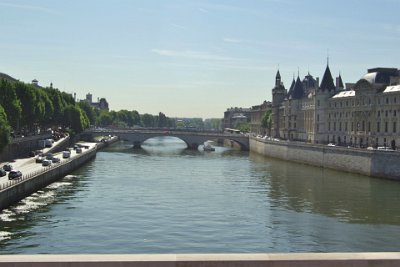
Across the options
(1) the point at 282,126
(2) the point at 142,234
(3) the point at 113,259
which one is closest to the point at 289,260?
(3) the point at 113,259

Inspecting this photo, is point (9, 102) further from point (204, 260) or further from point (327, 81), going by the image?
point (204, 260)

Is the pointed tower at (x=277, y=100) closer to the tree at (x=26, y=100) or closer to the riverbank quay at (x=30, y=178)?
the tree at (x=26, y=100)

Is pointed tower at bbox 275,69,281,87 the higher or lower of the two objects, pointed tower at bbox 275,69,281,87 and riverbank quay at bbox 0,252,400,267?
the higher

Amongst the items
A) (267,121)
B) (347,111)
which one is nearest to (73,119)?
(347,111)

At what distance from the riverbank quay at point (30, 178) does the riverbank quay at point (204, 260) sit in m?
29.0

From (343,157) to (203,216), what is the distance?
45151mm

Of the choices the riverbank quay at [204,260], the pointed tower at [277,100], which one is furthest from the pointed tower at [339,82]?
the riverbank quay at [204,260]

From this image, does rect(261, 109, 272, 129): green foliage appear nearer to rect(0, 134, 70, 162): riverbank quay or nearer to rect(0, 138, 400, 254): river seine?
rect(0, 134, 70, 162): riverbank quay

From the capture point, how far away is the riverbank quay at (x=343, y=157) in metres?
70.9

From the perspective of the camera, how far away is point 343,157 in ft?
269

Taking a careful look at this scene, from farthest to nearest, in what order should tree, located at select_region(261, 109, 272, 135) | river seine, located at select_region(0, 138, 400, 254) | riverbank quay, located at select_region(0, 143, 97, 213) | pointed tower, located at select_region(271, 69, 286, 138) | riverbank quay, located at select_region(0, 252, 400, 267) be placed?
1. tree, located at select_region(261, 109, 272, 135)
2. pointed tower, located at select_region(271, 69, 286, 138)
3. riverbank quay, located at select_region(0, 143, 97, 213)
4. river seine, located at select_region(0, 138, 400, 254)
5. riverbank quay, located at select_region(0, 252, 400, 267)

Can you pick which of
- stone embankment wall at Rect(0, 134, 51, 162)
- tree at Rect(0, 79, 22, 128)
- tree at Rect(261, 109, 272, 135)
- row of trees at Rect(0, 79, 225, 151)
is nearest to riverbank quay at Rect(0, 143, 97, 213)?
stone embankment wall at Rect(0, 134, 51, 162)

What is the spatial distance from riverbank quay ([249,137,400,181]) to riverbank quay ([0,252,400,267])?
57.0 metres

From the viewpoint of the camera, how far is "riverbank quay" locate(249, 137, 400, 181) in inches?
2793
